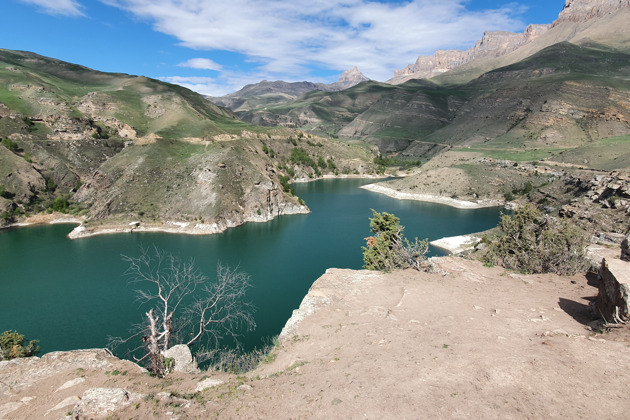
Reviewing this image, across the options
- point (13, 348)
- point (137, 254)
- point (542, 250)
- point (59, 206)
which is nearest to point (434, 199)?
point (542, 250)

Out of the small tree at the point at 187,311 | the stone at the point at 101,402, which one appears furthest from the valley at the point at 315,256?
the small tree at the point at 187,311

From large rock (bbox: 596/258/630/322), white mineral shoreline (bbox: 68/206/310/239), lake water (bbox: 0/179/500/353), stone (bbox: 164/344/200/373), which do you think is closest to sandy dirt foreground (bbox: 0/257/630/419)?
large rock (bbox: 596/258/630/322)

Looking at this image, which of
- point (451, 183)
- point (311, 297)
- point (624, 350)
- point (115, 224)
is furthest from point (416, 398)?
point (451, 183)

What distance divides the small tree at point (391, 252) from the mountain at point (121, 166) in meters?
41.6

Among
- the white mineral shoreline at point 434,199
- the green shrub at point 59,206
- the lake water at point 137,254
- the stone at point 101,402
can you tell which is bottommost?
the lake water at point 137,254

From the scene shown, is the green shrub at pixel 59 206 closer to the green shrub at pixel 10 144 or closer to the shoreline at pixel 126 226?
the shoreline at pixel 126 226

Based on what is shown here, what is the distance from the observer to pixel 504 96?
182625 mm

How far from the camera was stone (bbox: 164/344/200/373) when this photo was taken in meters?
16.9

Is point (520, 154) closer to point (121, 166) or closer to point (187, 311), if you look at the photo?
point (187, 311)

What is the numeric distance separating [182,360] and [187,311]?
1958cm

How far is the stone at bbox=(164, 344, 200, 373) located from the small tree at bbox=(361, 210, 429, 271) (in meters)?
18.5

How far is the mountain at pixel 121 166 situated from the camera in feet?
244

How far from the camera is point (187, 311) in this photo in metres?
35.3

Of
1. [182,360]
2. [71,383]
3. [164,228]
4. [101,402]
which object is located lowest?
[164,228]
